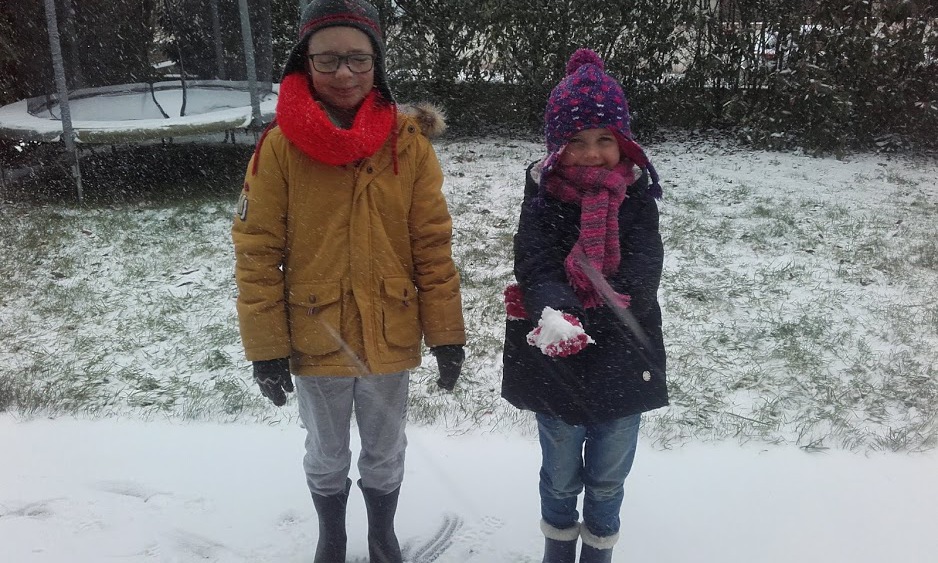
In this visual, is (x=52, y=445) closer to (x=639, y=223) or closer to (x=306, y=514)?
(x=306, y=514)

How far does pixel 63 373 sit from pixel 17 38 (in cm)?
579

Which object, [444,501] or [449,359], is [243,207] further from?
[444,501]

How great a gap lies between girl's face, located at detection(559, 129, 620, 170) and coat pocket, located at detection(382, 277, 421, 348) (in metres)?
0.54

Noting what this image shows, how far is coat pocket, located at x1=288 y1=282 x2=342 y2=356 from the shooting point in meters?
1.89

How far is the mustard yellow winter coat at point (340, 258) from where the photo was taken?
6.09 feet

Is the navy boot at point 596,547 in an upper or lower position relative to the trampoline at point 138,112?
lower

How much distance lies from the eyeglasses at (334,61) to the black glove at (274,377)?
77cm

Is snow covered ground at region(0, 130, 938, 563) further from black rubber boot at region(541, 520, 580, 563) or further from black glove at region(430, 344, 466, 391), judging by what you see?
black glove at region(430, 344, 466, 391)

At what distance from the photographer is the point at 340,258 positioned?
6.15 feet

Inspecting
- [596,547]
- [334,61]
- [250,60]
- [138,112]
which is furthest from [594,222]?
[138,112]

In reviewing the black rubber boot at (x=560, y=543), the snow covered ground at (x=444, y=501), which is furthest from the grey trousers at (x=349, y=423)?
the black rubber boot at (x=560, y=543)

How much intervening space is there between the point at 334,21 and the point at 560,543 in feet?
5.04

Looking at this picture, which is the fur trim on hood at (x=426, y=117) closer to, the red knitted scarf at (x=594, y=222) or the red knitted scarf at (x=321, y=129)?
the red knitted scarf at (x=321, y=129)

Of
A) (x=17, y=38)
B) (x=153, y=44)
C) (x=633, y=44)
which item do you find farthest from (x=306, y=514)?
(x=153, y=44)
